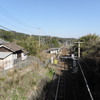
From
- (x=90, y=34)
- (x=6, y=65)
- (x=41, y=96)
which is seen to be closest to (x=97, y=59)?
(x=41, y=96)

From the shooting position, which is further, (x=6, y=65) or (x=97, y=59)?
(x=6, y=65)

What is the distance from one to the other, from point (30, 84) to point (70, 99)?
14.6ft

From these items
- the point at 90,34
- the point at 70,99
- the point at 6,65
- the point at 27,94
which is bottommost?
the point at 70,99

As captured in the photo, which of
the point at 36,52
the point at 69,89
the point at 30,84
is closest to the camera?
the point at 30,84

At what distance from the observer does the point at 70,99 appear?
54.1 feet

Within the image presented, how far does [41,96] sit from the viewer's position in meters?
15.7

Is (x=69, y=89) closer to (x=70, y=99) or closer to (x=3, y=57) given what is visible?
(x=70, y=99)

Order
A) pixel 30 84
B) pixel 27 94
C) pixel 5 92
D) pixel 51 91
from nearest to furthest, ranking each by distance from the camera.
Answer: pixel 5 92
pixel 27 94
pixel 30 84
pixel 51 91

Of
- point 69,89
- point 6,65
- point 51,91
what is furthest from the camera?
point 6,65

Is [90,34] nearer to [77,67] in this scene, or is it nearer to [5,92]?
[77,67]

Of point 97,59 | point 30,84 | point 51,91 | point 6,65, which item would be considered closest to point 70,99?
point 51,91

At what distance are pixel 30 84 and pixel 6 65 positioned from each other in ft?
21.4

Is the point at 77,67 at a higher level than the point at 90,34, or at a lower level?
lower

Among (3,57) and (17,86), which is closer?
(17,86)
